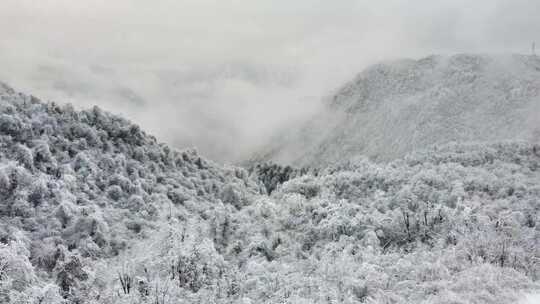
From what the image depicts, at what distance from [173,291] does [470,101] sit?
174m

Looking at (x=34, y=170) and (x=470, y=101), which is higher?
(x=470, y=101)

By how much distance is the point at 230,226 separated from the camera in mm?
56531

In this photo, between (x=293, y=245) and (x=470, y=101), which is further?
(x=470, y=101)

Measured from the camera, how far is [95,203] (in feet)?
207

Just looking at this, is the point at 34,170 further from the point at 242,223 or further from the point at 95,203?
the point at 242,223

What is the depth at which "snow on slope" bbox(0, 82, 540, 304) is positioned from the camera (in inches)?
1045

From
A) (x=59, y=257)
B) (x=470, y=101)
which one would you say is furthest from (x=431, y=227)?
(x=470, y=101)

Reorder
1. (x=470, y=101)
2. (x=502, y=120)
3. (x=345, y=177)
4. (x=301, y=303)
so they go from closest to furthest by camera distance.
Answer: (x=301, y=303)
(x=345, y=177)
(x=502, y=120)
(x=470, y=101)

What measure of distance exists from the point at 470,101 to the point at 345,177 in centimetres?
12335

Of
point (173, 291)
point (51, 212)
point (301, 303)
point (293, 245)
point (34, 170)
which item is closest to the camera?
point (301, 303)

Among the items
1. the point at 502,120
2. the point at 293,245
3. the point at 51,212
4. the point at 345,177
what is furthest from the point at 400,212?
the point at 502,120

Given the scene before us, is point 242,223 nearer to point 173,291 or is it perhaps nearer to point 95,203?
point 95,203

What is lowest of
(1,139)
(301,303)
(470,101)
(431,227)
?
(301,303)

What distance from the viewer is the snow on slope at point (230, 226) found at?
26.5 meters
